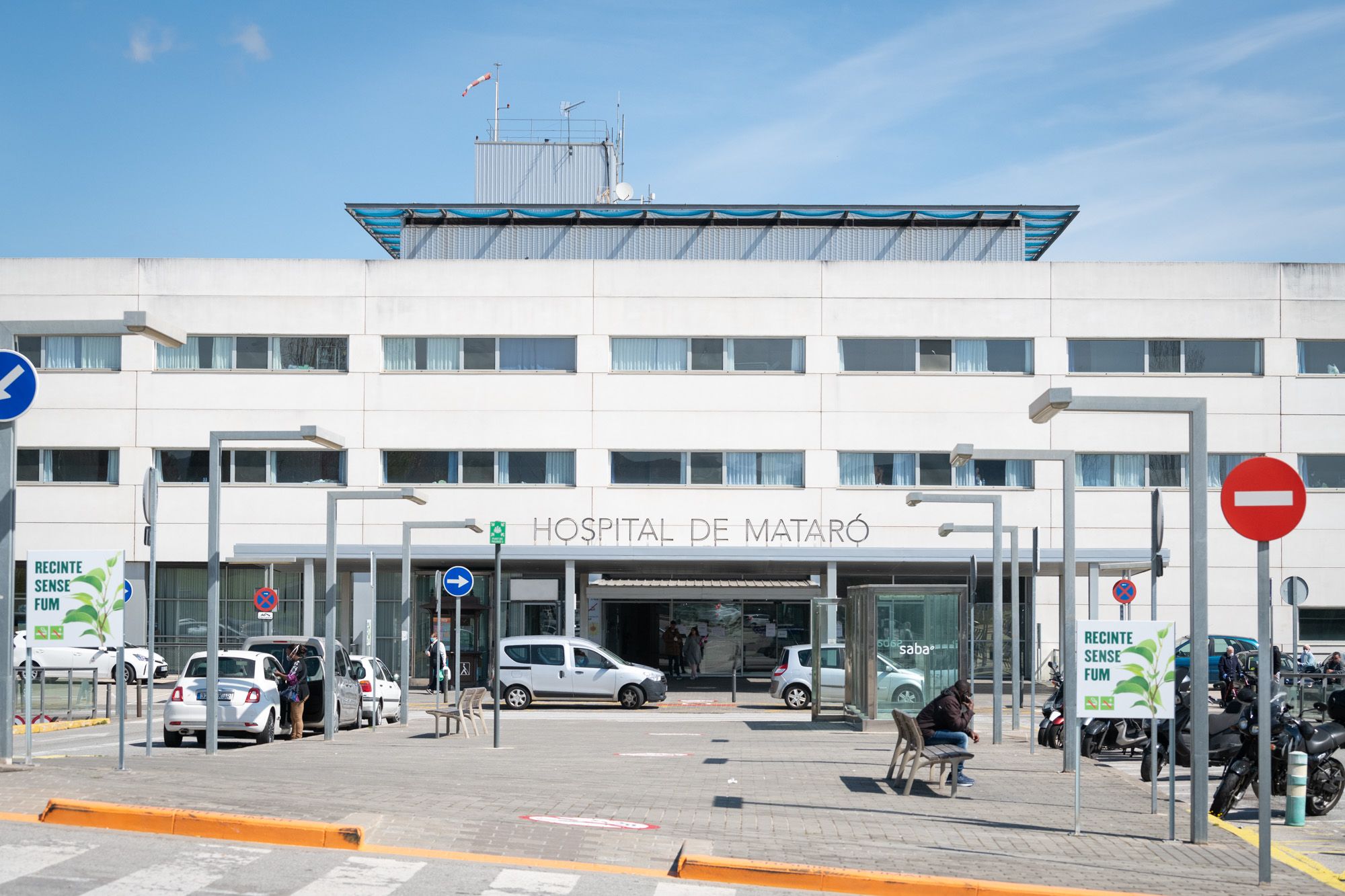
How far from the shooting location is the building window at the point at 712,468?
3997 cm

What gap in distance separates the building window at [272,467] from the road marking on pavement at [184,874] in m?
31.2

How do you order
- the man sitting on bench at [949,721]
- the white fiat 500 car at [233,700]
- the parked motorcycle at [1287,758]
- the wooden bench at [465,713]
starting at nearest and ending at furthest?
1. the parked motorcycle at [1287,758]
2. the man sitting on bench at [949,721]
3. the white fiat 500 car at [233,700]
4. the wooden bench at [465,713]

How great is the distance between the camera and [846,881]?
9.44 m

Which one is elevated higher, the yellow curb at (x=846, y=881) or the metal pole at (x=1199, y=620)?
the metal pole at (x=1199, y=620)

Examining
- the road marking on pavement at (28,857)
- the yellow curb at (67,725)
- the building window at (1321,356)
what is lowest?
the yellow curb at (67,725)

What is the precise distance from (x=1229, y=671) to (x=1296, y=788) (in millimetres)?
19712

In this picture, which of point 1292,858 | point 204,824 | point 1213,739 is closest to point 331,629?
point 204,824

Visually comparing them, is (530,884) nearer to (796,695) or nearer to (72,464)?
(796,695)

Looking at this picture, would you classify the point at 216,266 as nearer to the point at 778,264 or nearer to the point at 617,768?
the point at 778,264

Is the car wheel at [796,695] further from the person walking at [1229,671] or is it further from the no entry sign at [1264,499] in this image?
the no entry sign at [1264,499]

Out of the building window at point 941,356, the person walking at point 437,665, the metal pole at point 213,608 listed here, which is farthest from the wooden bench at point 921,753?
the building window at point 941,356

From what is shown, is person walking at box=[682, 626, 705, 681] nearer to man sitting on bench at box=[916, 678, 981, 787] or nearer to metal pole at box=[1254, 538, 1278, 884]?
man sitting on bench at box=[916, 678, 981, 787]

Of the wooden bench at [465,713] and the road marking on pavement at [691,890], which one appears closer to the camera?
the road marking on pavement at [691,890]

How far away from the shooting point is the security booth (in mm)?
22828
